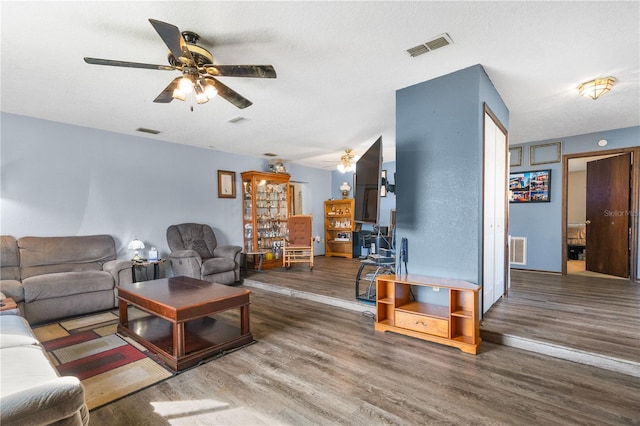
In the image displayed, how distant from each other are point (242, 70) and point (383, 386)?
2490 mm

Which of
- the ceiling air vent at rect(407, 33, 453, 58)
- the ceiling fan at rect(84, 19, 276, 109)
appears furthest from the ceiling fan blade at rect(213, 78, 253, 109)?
the ceiling air vent at rect(407, 33, 453, 58)

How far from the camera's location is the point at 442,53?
2.54 metres

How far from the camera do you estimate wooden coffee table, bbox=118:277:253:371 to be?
241cm

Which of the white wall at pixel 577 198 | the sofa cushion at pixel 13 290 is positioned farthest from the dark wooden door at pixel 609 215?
the sofa cushion at pixel 13 290

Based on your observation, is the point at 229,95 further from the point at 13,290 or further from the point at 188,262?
the point at 13,290

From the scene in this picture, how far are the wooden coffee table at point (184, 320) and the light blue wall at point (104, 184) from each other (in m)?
1.99

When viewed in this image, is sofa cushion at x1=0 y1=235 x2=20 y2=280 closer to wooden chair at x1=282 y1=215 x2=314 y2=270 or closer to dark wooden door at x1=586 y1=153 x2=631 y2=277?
wooden chair at x1=282 y1=215 x2=314 y2=270

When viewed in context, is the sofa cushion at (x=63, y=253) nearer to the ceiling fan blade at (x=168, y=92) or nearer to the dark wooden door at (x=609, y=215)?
the ceiling fan blade at (x=168, y=92)

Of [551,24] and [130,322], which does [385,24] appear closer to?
[551,24]

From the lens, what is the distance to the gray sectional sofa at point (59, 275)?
329 cm

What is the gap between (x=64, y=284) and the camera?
3455mm

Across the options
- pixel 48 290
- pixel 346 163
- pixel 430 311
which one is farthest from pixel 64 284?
pixel 346 163

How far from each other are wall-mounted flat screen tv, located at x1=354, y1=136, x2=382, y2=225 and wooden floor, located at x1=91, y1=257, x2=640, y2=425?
1.21 meters

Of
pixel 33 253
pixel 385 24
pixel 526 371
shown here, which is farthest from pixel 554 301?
pixel 33 253
